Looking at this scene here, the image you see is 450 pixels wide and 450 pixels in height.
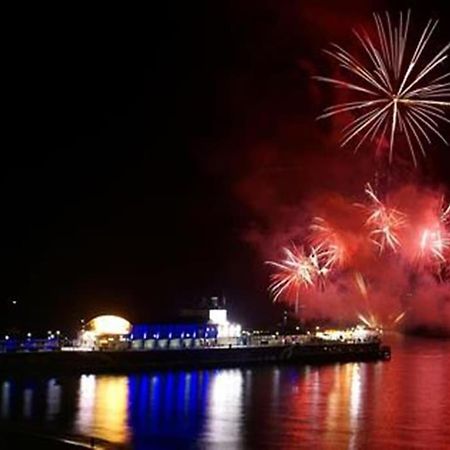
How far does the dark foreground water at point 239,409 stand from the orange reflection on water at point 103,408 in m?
0.03

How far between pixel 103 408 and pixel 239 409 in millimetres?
4214

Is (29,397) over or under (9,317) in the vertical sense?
under

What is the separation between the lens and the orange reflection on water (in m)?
23.0

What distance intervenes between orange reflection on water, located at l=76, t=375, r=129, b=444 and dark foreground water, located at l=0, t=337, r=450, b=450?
0.03 m

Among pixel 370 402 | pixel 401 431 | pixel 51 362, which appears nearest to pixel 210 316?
pixel 51 362

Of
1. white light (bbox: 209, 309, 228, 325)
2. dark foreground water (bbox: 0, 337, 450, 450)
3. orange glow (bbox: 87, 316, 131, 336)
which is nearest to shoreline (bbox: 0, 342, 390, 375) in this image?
dark foreground water (bbox: 0, 337, 450, 450)

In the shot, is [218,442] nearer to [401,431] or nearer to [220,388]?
[401,431]

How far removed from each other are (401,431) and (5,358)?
52.8 ft

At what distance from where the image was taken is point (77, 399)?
2848 cm

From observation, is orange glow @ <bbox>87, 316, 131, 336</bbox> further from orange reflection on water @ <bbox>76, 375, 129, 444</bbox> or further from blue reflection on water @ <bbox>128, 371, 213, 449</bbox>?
orange reflection on water @ <bbox>76, 375, 129, 444</bbox>

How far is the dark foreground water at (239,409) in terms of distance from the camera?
2298 cm

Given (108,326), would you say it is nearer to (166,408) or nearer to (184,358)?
(184,358)

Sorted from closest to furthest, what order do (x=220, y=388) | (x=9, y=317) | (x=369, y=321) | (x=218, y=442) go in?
(x=218, y=442)
(x=220, y=388)
(x=9, y=317)
(x=369, y=321)

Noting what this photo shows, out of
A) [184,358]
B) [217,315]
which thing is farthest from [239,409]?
[217,315]
